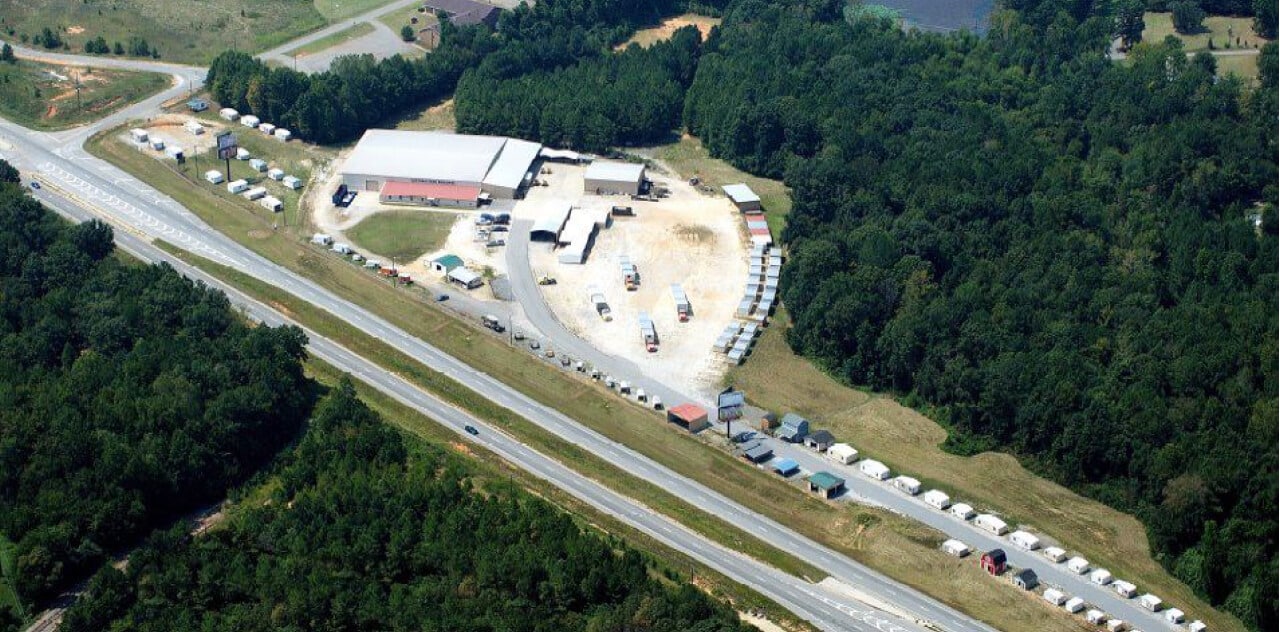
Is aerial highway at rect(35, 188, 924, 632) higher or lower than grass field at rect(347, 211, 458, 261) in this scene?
lower

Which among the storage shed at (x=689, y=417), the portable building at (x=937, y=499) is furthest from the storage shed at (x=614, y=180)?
the portable building at (x=937, y=499)

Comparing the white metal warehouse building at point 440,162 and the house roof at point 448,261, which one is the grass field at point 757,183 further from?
the house roof at point 448,261

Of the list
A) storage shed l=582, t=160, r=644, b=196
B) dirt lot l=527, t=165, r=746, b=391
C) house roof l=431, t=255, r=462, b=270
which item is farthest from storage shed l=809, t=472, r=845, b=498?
storage shed l=582, t=160, r=644, b=196

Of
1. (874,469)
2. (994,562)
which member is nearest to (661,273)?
(874,469)

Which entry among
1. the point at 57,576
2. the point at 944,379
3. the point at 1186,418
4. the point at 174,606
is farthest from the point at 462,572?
the point at 1186,418

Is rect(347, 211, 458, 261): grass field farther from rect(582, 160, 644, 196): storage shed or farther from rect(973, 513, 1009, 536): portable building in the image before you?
rect(973, 513, 1009, 536): portable building
